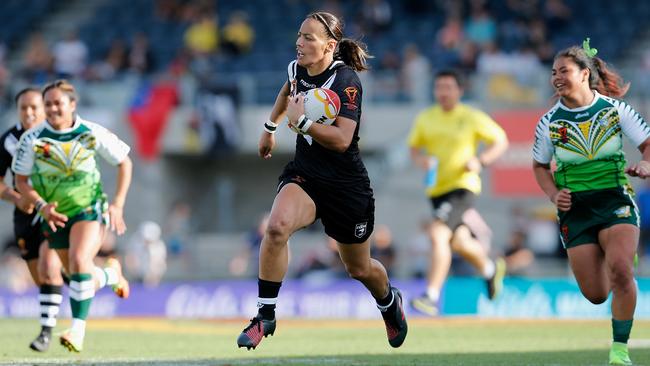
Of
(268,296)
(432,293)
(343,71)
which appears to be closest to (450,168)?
(432,293)

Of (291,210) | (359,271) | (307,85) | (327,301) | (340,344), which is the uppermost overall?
(307,85)

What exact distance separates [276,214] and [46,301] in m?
3.52

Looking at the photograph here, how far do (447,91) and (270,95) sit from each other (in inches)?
418

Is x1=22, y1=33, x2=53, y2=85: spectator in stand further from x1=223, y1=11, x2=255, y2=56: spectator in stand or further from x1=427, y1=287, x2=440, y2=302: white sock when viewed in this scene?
x1=427, y1=287, x2=440, y2=302: white sock

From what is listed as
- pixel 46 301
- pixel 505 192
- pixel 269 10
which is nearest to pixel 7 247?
pixel 269 10

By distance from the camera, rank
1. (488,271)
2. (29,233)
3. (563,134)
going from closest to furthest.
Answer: (563,134) < (29,233) < (488,271)

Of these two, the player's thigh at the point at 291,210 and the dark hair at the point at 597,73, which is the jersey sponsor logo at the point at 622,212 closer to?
the dark hair at the point at 597,73

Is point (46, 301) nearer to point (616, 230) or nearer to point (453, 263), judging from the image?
point (616, 230)

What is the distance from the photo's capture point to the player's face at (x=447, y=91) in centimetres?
1403

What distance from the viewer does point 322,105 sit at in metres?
8.51

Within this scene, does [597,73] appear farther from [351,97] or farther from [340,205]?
[340,205]

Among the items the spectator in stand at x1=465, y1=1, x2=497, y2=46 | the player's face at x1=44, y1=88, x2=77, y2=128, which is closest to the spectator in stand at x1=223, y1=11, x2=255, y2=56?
the spectator in stand at x1=465, y1=1, x2=497, y2=46

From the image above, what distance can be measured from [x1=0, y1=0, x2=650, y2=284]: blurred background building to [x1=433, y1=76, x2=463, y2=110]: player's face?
6.72 metres

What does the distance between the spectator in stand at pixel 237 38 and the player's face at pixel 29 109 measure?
576 inches
